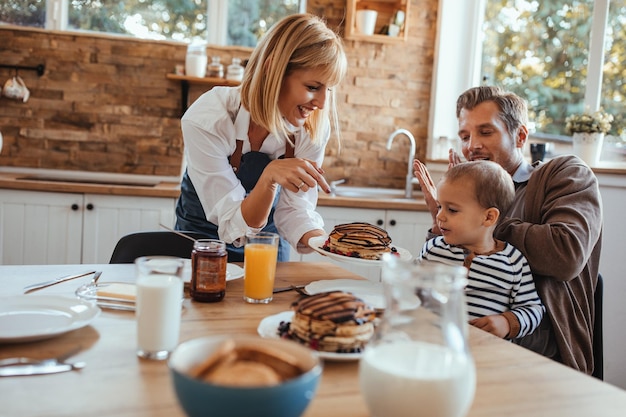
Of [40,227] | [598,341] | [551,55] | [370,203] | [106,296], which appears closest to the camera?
[106,296]

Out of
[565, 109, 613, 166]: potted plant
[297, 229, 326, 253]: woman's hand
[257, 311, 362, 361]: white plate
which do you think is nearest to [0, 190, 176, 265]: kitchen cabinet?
[297, 229, 326, 253]: woman's hand

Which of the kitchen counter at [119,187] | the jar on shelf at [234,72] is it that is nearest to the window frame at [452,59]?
the kitchen counter at [119,187]

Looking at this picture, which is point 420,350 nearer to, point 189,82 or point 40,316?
point 40,316

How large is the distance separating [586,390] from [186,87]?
10.6 feet

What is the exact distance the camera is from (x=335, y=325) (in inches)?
40.3

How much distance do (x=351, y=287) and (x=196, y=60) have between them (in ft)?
8.33

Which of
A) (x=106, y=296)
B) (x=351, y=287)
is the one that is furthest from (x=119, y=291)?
(x=351, y=287)

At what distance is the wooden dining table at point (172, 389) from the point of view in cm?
87

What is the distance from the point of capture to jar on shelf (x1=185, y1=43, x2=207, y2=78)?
3.74 meters

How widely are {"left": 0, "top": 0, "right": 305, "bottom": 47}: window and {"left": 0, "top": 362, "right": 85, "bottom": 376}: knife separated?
3.26m

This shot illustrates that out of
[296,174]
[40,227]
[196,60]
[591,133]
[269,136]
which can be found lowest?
[40,227]

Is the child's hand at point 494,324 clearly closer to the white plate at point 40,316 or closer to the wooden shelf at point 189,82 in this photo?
the white plate at point 40,316

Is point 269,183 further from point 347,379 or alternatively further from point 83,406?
point 83,406

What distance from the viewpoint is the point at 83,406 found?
854mm
